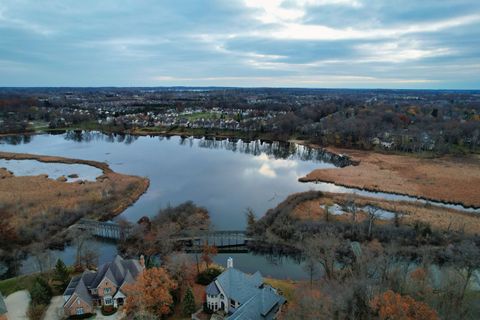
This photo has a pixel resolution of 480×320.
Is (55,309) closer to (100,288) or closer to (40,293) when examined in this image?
(40,293)

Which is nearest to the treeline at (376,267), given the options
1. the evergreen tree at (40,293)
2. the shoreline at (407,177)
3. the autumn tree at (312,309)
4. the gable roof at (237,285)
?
the autumn tree at (312,309)

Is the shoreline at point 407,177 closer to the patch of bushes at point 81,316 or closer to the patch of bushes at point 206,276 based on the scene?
the patch of bushes at point 206,276

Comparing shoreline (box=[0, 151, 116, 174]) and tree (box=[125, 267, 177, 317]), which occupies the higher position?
tree (box=[125, 267, 177, 317])

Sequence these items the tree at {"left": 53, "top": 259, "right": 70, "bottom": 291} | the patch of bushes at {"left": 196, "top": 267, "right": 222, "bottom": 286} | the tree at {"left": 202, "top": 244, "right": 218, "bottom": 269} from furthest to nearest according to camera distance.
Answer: the tree at {"left": 202, "top": 244, "right": 218, "bottom": 269} < the patch of bushes at {"left": 196, "top": 267, "right": 222, "bottom": 286} < the tree at {"left": 53, "top": 259, "right": 70, "bottom": 291}

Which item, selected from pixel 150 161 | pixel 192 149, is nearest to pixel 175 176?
pixel 150 161

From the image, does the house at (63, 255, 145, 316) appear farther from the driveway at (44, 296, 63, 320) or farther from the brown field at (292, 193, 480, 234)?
the brown field at (292, 193, 480, 234)

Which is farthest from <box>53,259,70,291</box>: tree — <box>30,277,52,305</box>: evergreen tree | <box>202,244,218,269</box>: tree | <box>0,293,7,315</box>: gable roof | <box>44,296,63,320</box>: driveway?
<box>202,244,218,269</box>: tree

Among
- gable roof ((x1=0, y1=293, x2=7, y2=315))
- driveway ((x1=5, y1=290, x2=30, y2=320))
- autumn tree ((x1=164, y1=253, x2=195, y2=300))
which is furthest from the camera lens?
autumn tree ((x1=164, y1=253, x2=195, y2=300))
